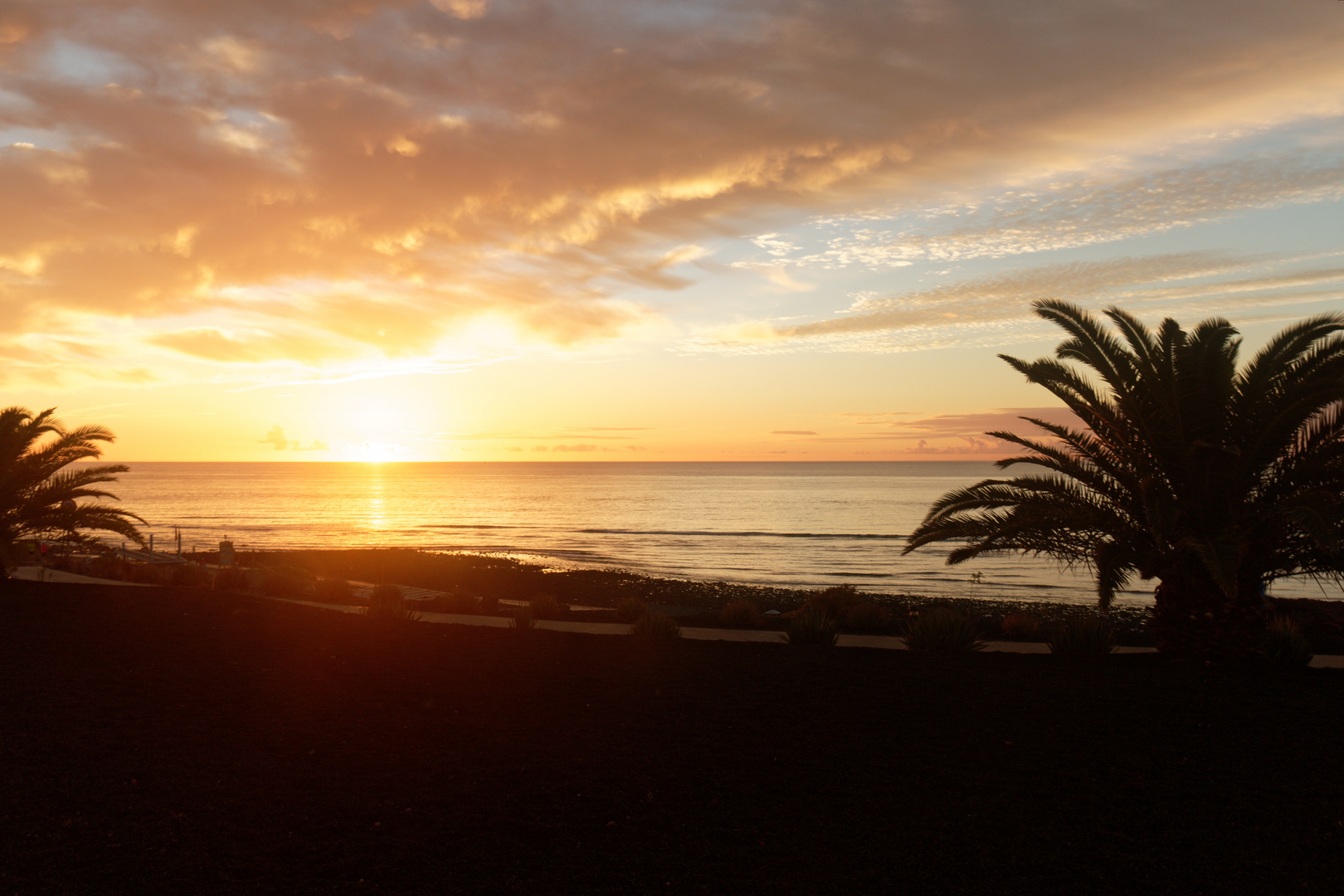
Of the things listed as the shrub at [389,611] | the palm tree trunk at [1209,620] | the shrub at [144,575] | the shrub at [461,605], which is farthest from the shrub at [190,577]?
the palm tree trunk at [1209,620]

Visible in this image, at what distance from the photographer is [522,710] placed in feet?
25.3

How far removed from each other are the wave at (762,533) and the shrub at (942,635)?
1745 inches

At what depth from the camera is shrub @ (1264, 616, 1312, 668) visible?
1062cm

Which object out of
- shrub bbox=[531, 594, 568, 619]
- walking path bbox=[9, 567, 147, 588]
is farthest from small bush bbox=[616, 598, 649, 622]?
walking path bbox=[9, 567, 147, 588]

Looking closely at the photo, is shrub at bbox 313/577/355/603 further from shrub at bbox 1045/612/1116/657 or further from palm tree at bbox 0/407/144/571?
shrub at bbox 1045/612/1116/657

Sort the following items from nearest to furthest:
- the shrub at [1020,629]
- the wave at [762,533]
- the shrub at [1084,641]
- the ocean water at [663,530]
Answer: the shrub at [1084,641] → the shrub at [1020,629] → the ocean water at [663,530] → the wave at [762,533]

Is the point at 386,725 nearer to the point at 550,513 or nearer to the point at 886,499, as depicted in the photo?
the point at 550,513

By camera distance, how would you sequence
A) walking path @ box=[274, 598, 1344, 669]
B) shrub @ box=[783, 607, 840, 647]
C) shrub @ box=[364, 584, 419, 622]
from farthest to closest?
shrub @ box=[364, 584, 419, 622]
walking path @ box=[274, 598, 1344, 669]
shrub @ box=[783, 607, 840, 647]

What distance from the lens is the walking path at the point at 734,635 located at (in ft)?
41.5

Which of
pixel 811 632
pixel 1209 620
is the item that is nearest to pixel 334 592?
pixel 811 632

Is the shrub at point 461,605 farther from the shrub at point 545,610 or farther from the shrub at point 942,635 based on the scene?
the shrub at point 942,635

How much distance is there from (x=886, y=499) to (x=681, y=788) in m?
99.7

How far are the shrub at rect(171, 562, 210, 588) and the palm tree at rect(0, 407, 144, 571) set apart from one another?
5.97 ft

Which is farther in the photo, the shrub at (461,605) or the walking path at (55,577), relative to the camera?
the shrub at (461,605)
